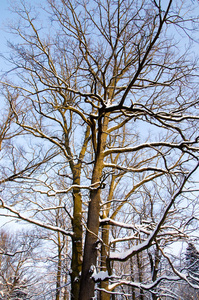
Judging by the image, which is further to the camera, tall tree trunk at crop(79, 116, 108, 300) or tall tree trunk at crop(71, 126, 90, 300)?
tall tree trunk at crop(71, 126, 90, 300)

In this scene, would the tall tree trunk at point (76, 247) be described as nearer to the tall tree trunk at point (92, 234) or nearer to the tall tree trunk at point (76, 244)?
the tall tree trunk at point (76, 244)

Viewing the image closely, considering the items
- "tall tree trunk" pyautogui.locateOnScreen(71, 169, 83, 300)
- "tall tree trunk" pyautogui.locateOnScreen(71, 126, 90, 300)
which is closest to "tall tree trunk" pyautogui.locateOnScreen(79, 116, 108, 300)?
"tall tree trunk" pyautogui.locateOnScreen(71, 126, 90, 300)

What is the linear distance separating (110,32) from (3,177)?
416 cm

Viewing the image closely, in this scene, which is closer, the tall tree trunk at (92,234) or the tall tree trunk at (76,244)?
the tall tree trunk at (92,234)

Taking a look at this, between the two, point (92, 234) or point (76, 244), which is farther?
point (76, 244)

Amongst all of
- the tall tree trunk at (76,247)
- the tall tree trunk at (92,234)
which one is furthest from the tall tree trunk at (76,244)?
the tall tree trunk at (92,234)

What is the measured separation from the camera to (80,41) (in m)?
5.34

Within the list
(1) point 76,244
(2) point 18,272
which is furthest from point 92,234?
(2) point 18,272

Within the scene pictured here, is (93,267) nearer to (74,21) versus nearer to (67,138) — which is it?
(67,138)

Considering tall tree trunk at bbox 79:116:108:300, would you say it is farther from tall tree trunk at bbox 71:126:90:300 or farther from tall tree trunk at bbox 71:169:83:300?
tall tree trunk at bbox 71:169:83:300

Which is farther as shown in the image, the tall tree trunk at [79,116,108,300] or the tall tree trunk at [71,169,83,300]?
the tall tree trunk at [71,169,83,300]

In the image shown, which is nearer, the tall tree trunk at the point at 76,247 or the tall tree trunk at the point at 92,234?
the tall tree trunk at the point at 92,234

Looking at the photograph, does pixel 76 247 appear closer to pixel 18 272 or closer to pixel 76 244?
pixel 76 244

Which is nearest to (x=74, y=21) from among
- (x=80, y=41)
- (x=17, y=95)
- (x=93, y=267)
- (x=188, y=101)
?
(x=80, y=41)
